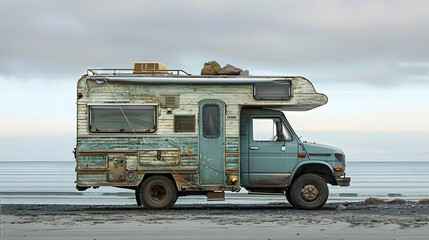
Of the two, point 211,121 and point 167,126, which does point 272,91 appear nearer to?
point 211,121

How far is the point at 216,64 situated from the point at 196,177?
275 centimetres

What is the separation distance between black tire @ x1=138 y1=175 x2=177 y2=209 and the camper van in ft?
0.08

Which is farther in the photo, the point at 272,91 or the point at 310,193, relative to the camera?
the point at 310,193

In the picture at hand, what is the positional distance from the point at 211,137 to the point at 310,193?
2.76 meters

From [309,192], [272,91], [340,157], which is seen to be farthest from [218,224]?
[340,157]

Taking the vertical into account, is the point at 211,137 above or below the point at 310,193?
above

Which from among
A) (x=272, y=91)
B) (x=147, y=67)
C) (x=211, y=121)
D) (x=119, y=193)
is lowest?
(x=119, y=193)

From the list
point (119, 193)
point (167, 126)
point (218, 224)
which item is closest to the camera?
point (218, 224)

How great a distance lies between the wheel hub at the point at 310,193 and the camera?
16922 mm

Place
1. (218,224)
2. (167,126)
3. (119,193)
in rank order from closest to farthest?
(218,224) → (167,126) → (119,193)

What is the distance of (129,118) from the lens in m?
16.5

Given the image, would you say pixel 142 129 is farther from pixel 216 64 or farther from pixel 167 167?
pixel 216 64

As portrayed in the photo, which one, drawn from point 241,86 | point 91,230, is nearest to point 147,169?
point 241,86

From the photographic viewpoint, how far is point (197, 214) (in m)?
15.5
